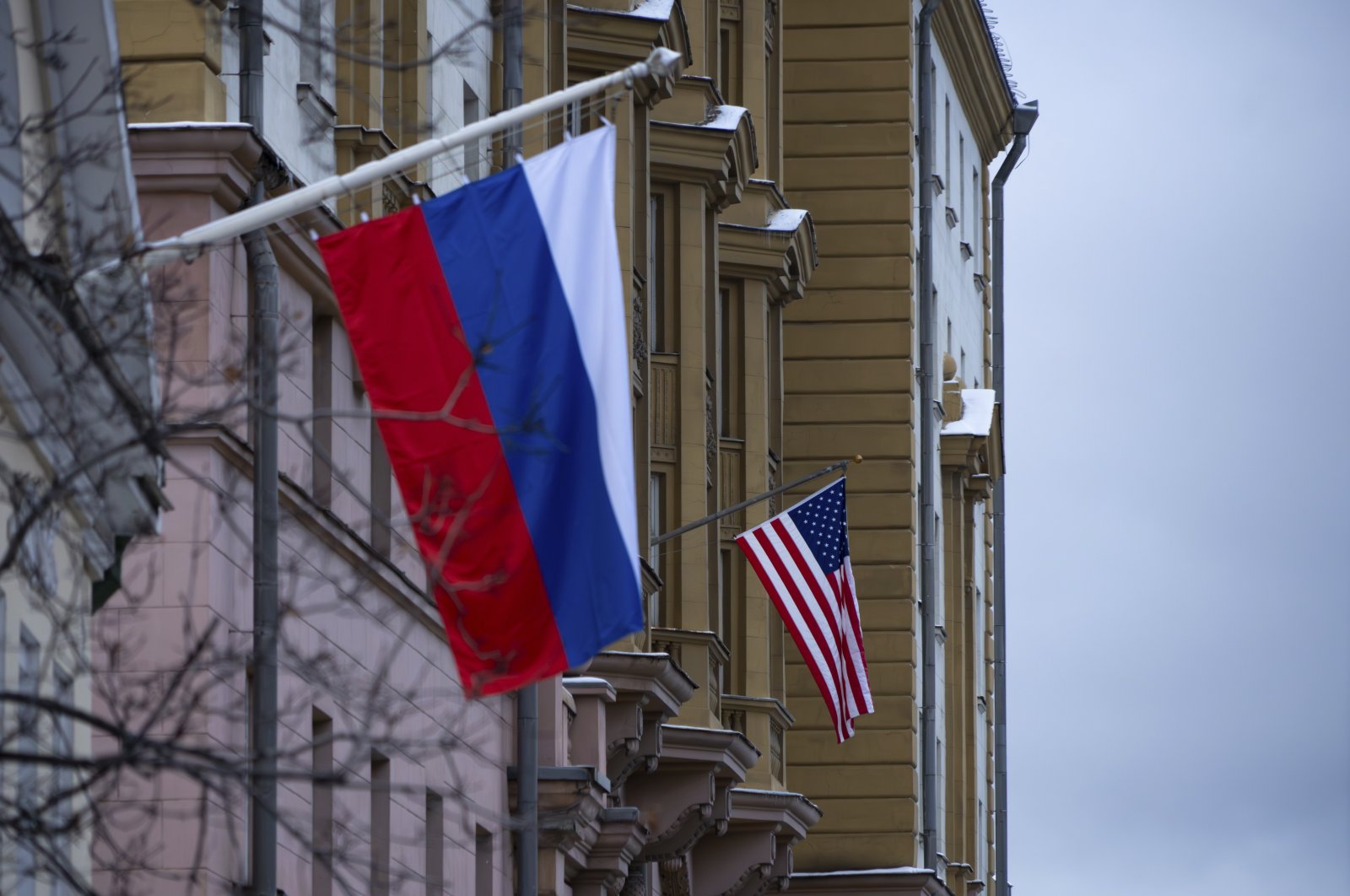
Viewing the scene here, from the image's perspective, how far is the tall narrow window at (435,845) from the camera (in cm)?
2803

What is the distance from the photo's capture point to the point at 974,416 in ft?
195

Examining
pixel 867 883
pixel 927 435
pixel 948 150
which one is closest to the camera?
pixel 867 883

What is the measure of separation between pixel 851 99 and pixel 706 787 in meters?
19.4

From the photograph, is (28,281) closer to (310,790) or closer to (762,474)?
(310,790)

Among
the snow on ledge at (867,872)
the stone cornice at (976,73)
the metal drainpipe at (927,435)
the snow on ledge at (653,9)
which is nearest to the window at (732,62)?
the snow on ledge at (653,9)

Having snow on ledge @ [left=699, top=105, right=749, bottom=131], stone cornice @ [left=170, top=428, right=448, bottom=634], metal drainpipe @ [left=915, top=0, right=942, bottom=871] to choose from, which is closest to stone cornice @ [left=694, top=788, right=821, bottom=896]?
snow on ledge @ [left=699, top=105, right=749, bottom=131]

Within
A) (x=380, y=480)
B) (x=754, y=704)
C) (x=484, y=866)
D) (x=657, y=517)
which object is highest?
(x=657, y=517)

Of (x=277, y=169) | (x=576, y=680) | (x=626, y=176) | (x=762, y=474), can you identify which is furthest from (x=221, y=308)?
(x=762, y=474)

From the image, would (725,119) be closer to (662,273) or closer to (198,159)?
(662,273)

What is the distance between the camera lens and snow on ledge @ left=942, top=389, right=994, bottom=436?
58469mm

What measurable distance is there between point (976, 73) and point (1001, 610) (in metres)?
11.0

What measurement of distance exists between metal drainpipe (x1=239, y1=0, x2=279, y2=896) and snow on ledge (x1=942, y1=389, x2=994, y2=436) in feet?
119

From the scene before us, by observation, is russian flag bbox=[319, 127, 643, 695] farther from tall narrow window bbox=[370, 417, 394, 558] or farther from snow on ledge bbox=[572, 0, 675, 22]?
snow on ledge bbox=[572, 0, 675, 22]

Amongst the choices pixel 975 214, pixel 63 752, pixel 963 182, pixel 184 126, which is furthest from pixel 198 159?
pixel 975 214
